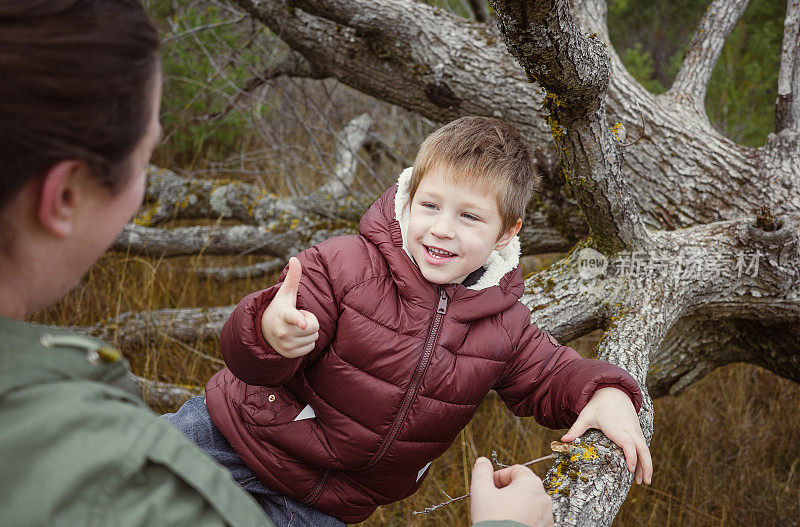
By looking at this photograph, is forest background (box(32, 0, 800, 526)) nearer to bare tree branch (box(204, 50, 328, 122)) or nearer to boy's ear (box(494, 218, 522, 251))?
bare tree branch (box(204, 50, 328, 122))

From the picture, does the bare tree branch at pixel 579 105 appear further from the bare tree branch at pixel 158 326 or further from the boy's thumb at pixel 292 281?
the bare tree branch at pixel 158 326

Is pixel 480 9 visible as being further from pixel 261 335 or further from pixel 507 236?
pixel 261 335

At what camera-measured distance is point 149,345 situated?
365 cm

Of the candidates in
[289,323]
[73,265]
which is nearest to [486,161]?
[289,323]

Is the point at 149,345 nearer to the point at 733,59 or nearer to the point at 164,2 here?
the point at 164,2

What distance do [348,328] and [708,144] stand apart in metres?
2.29

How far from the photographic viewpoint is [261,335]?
1.49 metres

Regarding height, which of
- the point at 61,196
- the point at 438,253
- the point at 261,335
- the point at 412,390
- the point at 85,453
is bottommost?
the point at 412,390

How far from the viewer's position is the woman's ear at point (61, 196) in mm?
811

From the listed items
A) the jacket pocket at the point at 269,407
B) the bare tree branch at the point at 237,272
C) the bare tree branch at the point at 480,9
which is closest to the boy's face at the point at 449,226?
the jacket pocket at the point at 269,407

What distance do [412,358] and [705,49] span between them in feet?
8.81

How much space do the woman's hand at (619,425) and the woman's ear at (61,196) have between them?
1260 millimetres

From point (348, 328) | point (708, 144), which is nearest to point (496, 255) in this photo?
point (348, 328)

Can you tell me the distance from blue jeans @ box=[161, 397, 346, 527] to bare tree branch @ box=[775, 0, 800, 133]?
2.77m
